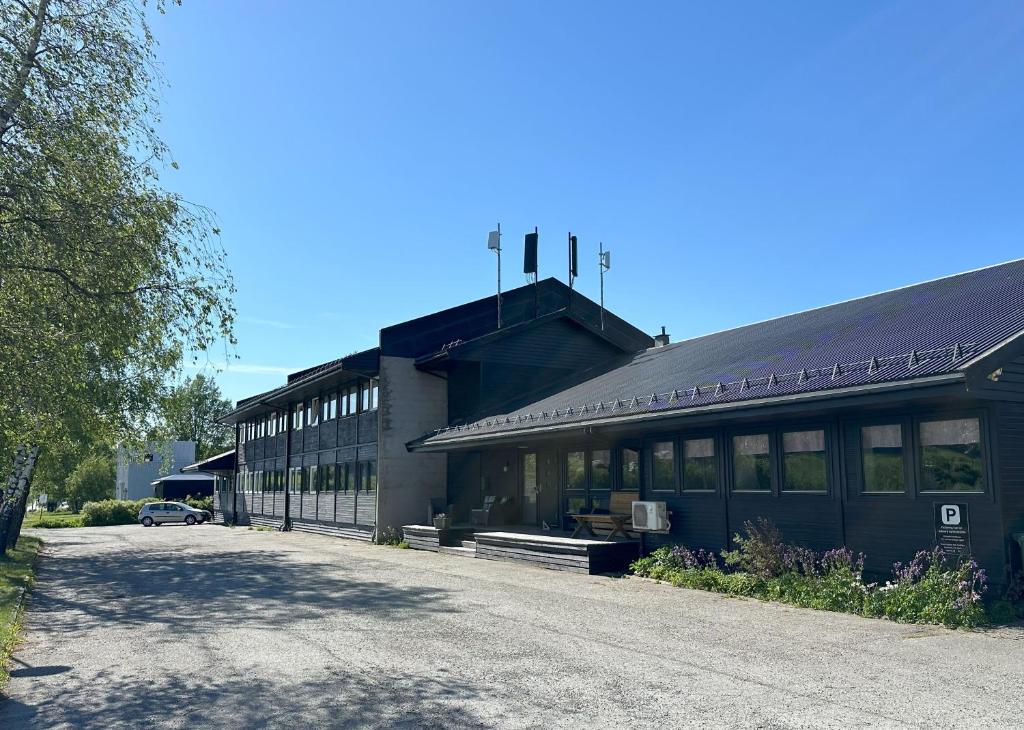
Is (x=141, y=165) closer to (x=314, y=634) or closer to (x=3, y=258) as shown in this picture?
(x=3, y=258)

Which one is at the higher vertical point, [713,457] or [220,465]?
[220,465]

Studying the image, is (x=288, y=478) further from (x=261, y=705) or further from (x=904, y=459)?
(x=261, y=705)

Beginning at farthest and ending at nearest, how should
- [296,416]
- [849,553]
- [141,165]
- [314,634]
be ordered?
[296,416] < [141,165] < [849,553] < [314,634]

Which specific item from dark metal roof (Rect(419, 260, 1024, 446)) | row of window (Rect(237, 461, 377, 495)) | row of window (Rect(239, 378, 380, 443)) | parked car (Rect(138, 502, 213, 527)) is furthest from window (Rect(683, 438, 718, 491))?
parked car (Rect(138, 502, 213, 527))

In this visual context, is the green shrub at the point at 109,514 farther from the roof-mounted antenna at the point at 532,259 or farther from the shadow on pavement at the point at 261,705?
the shadow on pavement at the point at 261,705

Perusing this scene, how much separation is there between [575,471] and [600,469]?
1176 mm

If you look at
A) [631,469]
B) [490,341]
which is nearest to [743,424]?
[631,469]

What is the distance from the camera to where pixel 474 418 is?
2356 cm

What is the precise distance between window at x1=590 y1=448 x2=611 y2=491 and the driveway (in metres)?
4.31

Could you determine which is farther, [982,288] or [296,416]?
[296,416]

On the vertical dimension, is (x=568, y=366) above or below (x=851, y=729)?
above

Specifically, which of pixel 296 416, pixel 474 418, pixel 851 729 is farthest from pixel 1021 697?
pixel 296 416

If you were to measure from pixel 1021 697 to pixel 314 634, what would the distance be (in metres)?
7.08

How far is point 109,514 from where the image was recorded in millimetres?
48750
